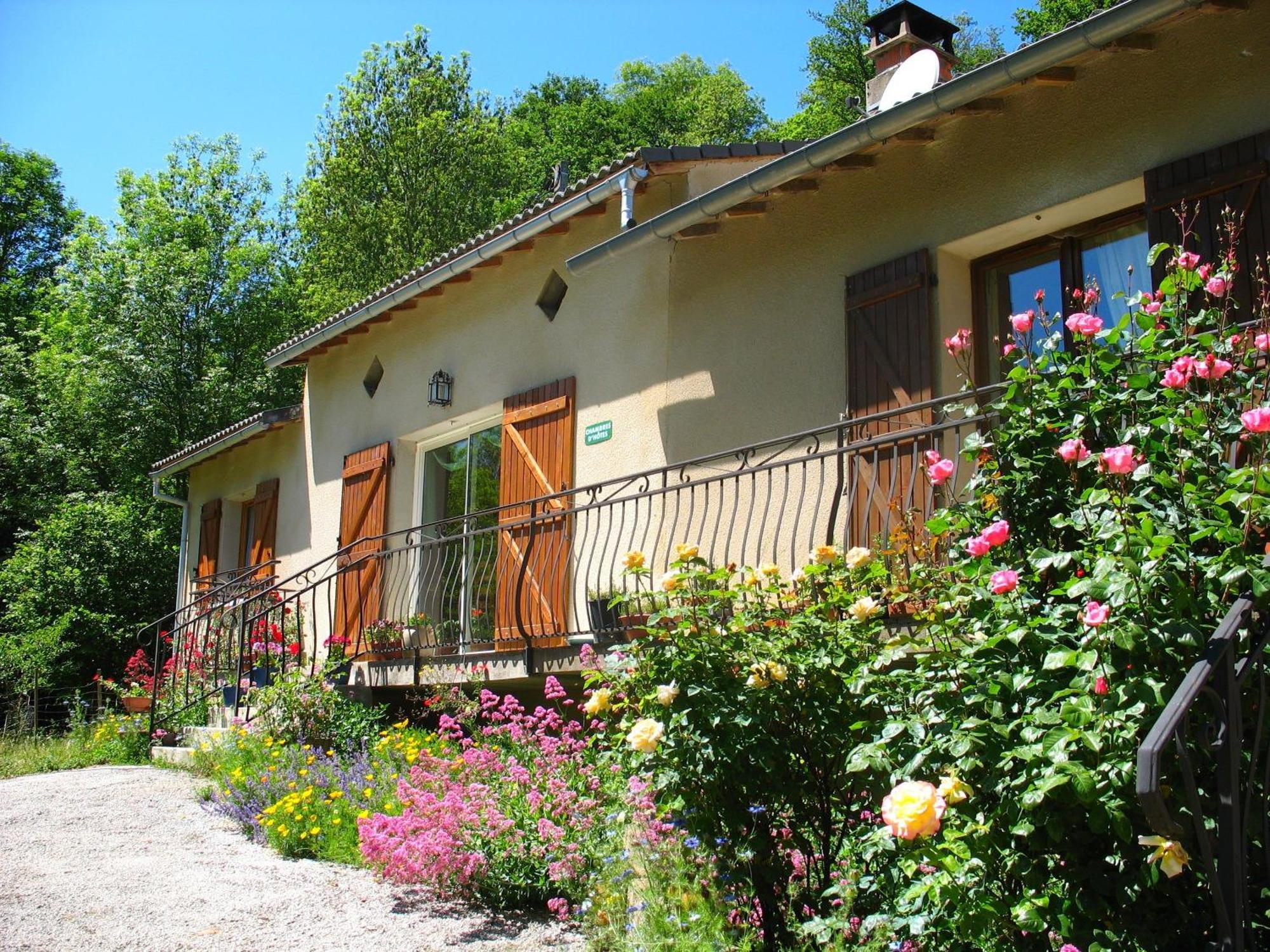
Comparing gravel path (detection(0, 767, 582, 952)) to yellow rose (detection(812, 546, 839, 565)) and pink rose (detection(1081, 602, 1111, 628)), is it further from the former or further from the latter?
pink rose (detection(1081, 602, 1111, 628))

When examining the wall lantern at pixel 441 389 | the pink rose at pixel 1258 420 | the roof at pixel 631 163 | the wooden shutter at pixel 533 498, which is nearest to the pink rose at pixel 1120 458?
the pink rose at pixel 1258 420

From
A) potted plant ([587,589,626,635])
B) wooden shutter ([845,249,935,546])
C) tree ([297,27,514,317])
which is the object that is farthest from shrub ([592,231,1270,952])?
tree ([297,27,514,317])

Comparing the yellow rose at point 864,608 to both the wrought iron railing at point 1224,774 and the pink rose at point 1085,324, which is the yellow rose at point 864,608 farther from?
the wrought iron railing at point 1224,774

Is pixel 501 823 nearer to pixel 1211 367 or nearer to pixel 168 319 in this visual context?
pixel 1211 367

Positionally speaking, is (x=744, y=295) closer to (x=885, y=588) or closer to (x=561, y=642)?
(x=561, y=642)

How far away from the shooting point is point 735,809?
4164 millimetres

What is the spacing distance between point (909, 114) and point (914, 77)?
6.48 ft

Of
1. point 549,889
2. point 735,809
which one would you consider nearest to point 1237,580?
Result: point 735,809

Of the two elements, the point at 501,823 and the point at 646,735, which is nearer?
the point at 646,735

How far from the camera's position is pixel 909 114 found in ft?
19.3

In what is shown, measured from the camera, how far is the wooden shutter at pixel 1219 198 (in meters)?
5.09

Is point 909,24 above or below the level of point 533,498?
above

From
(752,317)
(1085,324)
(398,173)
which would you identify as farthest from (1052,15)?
(1085,324)

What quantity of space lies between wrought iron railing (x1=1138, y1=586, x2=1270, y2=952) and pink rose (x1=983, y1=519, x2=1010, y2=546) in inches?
25.1
